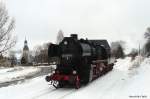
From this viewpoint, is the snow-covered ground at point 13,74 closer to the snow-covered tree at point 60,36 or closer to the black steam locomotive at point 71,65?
the black steam locomotive at point 71,65

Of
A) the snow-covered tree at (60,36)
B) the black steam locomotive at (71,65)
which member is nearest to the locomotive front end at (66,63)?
the black steam locomotive at (71,65)

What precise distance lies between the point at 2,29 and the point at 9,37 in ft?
5.97

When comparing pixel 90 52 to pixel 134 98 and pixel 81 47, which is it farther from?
pixel 134 98

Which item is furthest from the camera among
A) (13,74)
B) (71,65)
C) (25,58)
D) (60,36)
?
Answer: (60,36)

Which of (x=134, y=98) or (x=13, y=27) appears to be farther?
(x=13, y=27)

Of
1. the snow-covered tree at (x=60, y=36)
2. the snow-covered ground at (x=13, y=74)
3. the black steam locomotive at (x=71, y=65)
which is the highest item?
the snow-covered tree at (x=60, y=36)

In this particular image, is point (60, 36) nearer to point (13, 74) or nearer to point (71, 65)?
point (13, 74)

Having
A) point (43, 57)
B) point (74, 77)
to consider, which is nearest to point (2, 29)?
point (74, 77)

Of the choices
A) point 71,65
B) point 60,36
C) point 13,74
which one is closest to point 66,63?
point 71,65

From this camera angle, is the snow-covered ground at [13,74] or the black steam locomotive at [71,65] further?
the snow-covered ground at [13,74]

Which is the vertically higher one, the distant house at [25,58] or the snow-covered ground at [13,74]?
the distant house at [25,58]

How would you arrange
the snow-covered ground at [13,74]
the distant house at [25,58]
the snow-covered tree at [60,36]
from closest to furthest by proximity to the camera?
the snow-covered ground at [13,74]
the distant house at [25,58]
the snow-covered tree at [60,36]

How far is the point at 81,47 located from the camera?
20031mm

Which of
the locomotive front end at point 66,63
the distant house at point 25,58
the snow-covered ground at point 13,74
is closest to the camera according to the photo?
the locomotive front end at point 66,63
